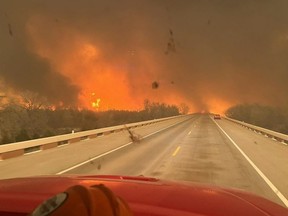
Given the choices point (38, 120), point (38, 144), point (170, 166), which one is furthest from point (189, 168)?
point (38, 120)

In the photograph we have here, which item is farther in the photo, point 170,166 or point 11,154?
point 11,154

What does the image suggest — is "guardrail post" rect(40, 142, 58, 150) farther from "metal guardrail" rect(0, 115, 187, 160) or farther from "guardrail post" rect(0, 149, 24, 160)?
"guardrail post" rect(0, 149, 24, 160)

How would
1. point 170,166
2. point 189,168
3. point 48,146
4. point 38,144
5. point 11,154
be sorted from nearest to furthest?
point 189,168
point 170,166
point 11,154
point 38,144
point 48,146

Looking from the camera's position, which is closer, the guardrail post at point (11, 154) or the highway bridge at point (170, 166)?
the highway bridge at point (170, 166)

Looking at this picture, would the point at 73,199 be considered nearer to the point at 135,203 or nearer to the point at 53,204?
the point at 53,204

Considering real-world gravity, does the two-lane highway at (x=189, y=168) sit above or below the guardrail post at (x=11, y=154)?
below

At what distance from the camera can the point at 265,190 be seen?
1118 centimetres

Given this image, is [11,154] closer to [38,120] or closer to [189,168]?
[189,168]

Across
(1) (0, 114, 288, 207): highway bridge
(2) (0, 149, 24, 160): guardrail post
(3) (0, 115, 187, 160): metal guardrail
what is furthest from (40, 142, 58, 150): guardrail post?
(2) (0, 149, 24, 160): guardrail post

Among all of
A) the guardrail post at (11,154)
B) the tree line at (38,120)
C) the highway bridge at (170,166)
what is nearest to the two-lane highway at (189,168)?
the highway bridge at (170,166)

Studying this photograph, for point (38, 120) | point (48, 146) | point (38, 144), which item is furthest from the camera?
point (38, 120)

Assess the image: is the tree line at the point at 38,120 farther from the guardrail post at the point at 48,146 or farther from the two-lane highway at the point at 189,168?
the two-lane highway at the point at 189,168

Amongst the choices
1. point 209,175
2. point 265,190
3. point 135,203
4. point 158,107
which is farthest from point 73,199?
point 158,107

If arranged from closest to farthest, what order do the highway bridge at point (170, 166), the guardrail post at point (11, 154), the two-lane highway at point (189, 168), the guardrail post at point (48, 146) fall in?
the two-lane highway at point (189, 168) → the highway bridge at point (170, 166) → the guardrail post at point (11, 154) → the guardrail post at point (48, 146)
